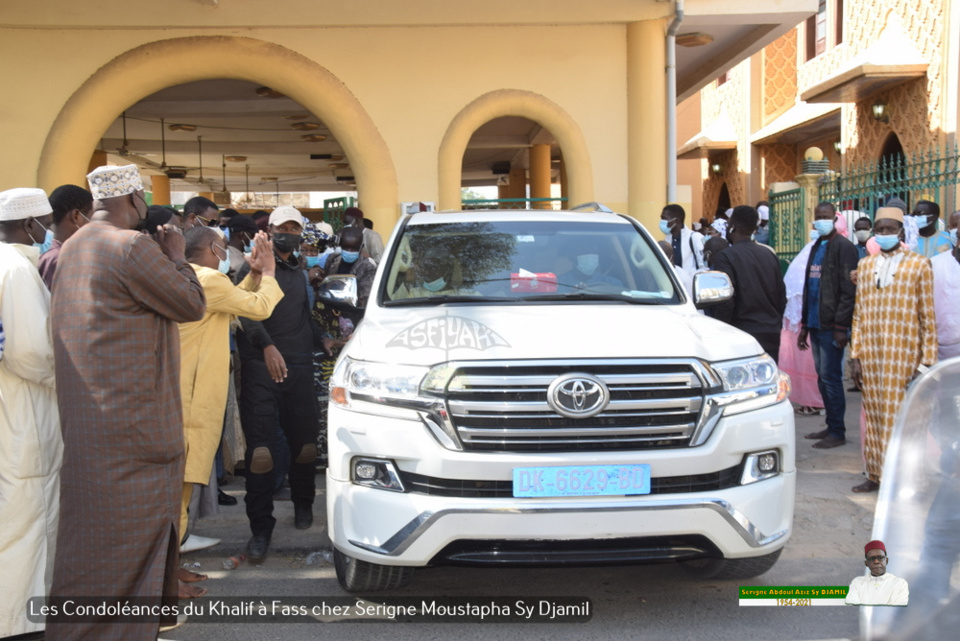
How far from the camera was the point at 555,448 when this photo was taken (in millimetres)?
3658

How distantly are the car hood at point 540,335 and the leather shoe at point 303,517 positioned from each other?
1685mm

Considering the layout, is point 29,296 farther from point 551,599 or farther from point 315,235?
point 315,235

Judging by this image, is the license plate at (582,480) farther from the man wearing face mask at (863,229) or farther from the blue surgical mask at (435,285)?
the man wearing face mask at (863,229)

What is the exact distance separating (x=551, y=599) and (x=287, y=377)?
1.92m

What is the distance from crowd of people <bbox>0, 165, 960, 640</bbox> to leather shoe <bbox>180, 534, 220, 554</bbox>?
0.05ft

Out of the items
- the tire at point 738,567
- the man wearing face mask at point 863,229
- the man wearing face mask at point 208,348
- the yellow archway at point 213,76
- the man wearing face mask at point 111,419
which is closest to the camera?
the man wearing face mask at point 111,419

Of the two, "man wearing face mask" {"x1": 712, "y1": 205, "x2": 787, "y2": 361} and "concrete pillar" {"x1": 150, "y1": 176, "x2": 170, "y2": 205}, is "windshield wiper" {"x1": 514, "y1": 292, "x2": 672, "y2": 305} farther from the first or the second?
"concrete pillar" {"x1": 150, "y1": 176, "x2": 170, "y2": 205}

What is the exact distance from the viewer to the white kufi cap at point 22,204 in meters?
3.84

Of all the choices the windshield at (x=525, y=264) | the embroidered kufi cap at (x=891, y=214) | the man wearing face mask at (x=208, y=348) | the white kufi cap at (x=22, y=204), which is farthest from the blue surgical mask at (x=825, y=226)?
the white kufi cap at (x=22, y=204)

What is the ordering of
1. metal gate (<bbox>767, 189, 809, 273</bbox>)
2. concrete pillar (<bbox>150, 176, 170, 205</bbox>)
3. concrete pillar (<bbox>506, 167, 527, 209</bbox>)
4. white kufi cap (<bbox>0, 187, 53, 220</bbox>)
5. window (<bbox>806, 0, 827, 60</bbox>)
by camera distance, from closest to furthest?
white kufi cap (<bbox>0, 187, 53, 220</bbox>), metal gate (<bbox>767, 189, 809, 273</bbox>), window (<bbox>806, 0, 827, 60</bbox>), concrete pillar (<bbox>506, 167, 527, 209</bbox>), concrete pillar (<bbox>150, 176, 170, 205</bbox>)

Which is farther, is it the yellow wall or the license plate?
the yellow wall

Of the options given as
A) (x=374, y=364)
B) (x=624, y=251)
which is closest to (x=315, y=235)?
(x=624, y=251)

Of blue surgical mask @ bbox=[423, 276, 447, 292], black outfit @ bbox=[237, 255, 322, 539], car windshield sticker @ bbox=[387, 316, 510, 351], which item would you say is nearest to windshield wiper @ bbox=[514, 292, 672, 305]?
blue surgical mask @ bbox=[423, 276, 447, 292]

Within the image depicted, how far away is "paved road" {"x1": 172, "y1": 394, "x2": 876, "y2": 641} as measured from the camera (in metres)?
3.89
